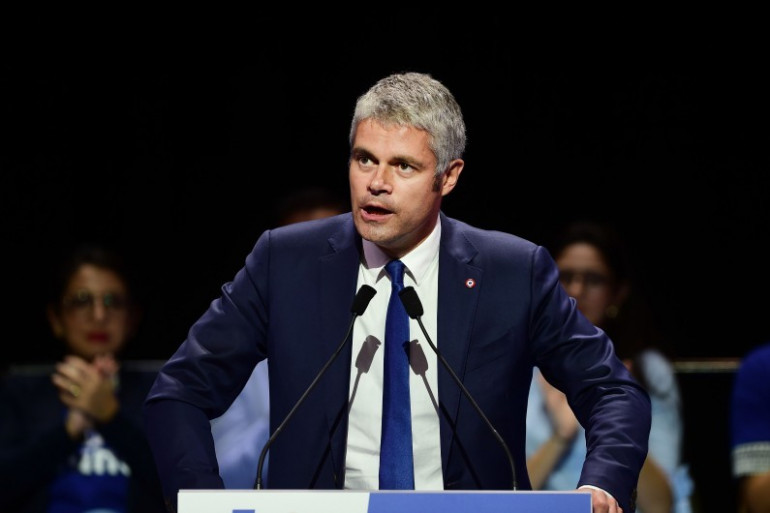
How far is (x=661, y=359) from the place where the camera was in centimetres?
381

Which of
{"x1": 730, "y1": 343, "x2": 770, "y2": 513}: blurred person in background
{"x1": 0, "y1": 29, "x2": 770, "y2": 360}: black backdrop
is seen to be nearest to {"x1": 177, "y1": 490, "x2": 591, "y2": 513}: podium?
{"x1": 730, "y1": 343, "x2": 770, "y2": 513}: blurred person in background

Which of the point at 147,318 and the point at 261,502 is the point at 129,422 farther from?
the point at 261,502

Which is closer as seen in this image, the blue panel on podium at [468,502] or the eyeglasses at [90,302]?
the blue panel on podium at [468,502]

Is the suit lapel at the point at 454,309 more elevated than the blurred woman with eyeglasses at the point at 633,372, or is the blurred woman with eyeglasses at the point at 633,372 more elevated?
the suit lapel at the point at 454,309

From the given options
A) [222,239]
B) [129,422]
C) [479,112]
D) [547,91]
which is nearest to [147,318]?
[222,239]

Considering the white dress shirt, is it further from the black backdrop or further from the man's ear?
the black backdrop

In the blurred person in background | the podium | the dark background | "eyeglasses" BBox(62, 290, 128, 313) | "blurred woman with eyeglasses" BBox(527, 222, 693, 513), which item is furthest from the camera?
the dark background

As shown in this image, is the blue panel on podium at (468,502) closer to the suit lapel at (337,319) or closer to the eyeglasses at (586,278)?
the suit lapel at (337,319)

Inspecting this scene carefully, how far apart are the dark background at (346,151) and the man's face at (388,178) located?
87.8 inches

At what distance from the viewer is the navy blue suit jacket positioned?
6.91ft

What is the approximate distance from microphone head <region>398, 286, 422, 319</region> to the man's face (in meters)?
0.14

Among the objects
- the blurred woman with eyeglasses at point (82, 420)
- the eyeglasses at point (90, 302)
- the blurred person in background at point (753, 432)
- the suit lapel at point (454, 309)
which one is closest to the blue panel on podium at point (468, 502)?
the suit lapel at point (454, 309)

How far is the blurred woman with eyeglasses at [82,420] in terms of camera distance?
368 centimetres

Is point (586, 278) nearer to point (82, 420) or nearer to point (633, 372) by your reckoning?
point (633, 372)
